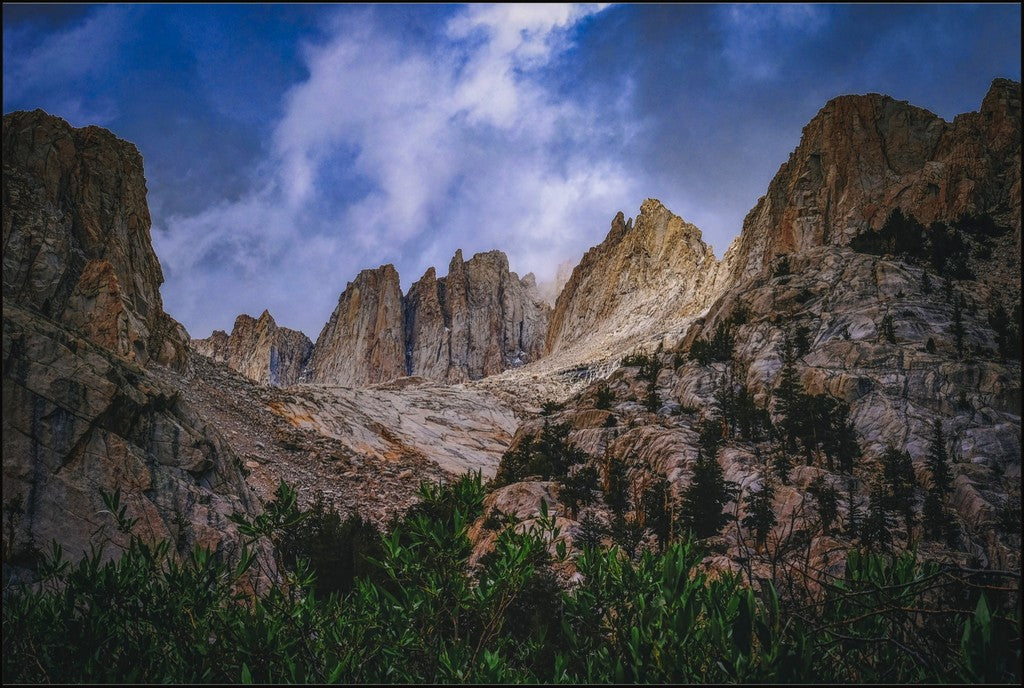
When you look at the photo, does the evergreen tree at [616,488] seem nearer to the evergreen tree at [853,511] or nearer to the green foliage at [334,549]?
the evergreen tree at [853,511]

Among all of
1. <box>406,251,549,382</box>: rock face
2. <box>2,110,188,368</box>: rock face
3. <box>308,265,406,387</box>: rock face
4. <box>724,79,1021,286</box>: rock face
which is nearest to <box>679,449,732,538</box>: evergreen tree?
<box>2,110,188,368</box>: rock face

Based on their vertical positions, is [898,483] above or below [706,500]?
above

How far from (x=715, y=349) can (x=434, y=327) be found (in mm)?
99756

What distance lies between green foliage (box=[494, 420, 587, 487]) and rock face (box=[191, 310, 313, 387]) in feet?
391

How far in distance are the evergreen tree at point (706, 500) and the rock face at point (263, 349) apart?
130 m

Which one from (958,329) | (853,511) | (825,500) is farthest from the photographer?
(958,329)

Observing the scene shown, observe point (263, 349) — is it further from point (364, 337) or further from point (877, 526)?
point (877, 526)

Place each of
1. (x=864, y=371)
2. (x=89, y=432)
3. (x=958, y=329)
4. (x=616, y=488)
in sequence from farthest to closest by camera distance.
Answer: (x=958, y=329)
(x=864, y=371)
(x=616, y=488)
(x=89, y=432)

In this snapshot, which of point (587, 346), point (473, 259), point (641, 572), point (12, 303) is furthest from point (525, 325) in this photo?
point (641, 572)

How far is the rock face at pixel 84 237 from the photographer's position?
2875cm

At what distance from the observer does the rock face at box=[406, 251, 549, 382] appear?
122688mm

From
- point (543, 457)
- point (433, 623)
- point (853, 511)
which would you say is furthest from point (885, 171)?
point (433, 623)

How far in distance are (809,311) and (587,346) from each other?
48.4m

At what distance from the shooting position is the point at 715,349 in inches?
1259
